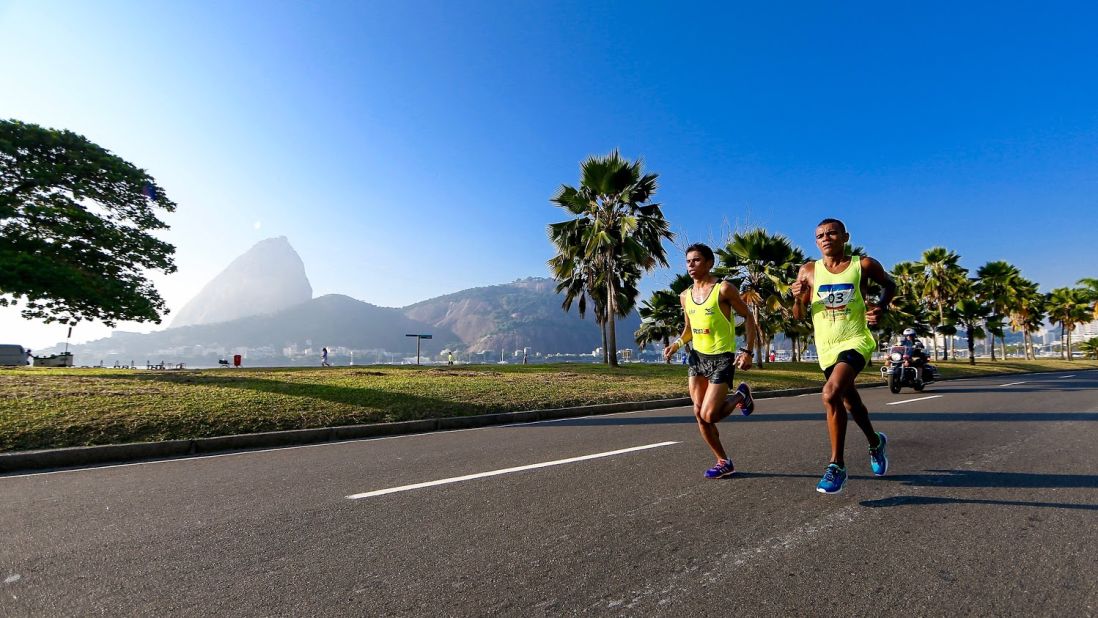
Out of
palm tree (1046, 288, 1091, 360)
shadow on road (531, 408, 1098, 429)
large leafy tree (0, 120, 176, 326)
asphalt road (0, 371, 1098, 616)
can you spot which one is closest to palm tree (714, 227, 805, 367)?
shadow on road (531, 408, 1098, 429)

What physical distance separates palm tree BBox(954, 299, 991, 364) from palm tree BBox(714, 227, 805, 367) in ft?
90.3

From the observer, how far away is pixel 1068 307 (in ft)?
164

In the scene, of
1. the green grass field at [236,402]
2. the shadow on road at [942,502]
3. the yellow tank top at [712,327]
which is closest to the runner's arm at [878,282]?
the yellow tank top at [712,327]

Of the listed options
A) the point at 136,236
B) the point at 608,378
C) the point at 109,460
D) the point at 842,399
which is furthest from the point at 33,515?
the point at 136,236

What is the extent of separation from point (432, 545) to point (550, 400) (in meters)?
7.98

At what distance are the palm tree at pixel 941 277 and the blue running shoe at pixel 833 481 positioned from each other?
40401 millimetres

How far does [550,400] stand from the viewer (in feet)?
34.6

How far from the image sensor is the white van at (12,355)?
30027mm

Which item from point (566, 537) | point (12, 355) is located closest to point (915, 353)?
point (566, 537)

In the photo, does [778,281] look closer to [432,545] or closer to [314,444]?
[314,444]

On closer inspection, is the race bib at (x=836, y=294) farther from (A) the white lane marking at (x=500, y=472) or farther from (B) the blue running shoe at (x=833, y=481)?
(A) the white lane marking at (x=500, y=472)

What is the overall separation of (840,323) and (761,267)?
20.6 m

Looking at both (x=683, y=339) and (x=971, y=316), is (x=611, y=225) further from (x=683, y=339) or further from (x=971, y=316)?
(x=971, y=316)

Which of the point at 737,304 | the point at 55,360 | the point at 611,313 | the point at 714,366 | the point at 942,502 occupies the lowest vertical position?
the point at 942,502
